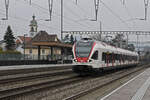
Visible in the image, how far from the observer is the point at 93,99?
40.4 ft

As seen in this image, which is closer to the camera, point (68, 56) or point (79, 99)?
point (79, 99)

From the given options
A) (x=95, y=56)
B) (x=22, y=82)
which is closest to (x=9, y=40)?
(x=95, y=56)

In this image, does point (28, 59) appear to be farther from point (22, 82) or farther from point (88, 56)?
point (22, 82)

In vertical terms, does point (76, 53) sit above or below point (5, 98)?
above

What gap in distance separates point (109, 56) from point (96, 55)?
5053mm

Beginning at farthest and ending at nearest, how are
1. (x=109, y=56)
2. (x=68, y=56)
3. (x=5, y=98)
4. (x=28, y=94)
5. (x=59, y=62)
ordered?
(x=68, y=56)
(x=59, y=62)
(x=109, y=56)
(x=28, y=94)
(x=5, y=98)

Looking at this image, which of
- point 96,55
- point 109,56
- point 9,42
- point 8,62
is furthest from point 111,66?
point 9,42

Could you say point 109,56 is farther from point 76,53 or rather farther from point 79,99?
point 79,99

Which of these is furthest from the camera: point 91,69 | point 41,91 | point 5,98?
point 91,69

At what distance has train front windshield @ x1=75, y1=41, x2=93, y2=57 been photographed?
77.2 ft

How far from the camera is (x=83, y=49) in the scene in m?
23.8

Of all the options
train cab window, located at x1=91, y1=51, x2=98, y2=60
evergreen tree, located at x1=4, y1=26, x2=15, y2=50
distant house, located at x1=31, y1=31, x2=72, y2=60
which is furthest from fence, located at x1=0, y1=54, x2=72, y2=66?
evergreen tree, located at x1=4, y1=26, x2=15, y2=50

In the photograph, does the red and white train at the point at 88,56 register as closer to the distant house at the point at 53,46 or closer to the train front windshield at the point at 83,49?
the train front windshield at the point at 83,49

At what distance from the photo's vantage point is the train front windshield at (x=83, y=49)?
926 inches
